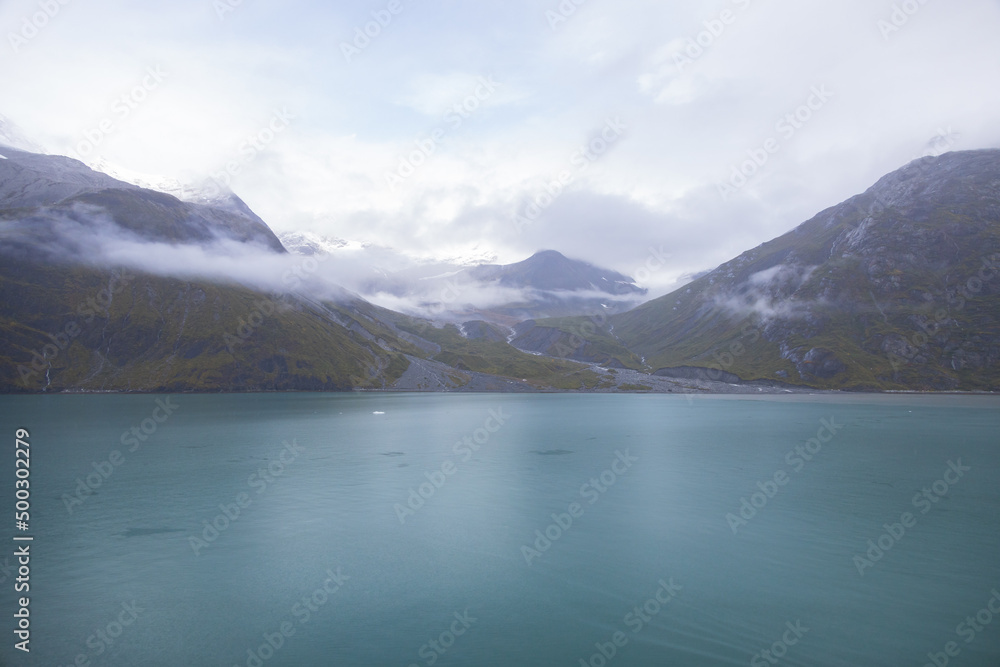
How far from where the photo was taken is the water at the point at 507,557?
21.8m

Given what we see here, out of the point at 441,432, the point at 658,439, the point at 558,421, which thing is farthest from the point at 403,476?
the point at 558,421

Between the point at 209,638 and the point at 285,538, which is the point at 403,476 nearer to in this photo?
the point at 285,538

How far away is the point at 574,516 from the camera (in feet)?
133

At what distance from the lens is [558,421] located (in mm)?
111625

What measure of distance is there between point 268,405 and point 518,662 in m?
138

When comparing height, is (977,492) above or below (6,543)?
below

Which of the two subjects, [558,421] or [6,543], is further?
[558,421]

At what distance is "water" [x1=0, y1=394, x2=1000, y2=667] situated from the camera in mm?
21797

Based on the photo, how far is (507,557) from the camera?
32.1m

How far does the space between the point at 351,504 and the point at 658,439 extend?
53.8 m

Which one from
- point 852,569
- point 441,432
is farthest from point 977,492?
point 441,432

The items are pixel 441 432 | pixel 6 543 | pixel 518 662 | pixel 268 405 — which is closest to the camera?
pixel 518 662

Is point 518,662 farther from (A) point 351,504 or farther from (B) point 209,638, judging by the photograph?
(A) point 351,504

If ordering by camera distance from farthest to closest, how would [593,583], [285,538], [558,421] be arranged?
[558,421]
[285,538]
[593,583]
